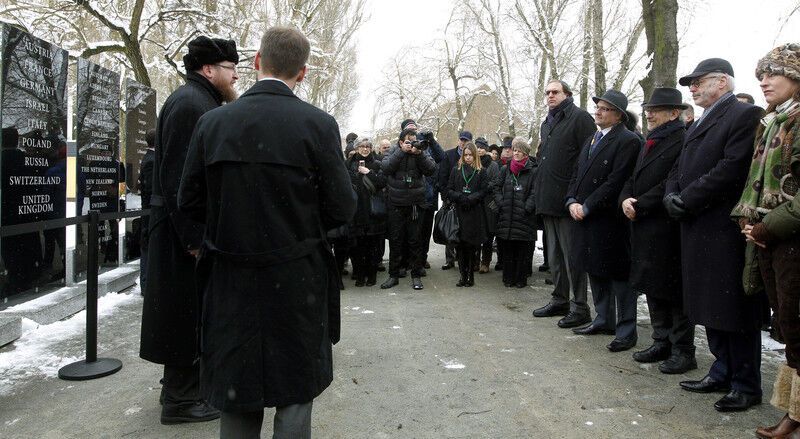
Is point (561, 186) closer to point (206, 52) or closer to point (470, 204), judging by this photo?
point (470, 204)

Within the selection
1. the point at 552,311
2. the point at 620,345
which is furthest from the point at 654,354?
the point at 552,311

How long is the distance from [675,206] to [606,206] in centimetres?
115

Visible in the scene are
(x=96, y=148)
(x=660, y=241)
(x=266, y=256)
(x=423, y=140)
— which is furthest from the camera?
(x=423, y=140)

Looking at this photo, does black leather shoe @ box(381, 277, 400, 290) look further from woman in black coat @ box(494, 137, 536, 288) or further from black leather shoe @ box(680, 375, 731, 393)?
black leather shoe @ box(680, 375, 731, 393)

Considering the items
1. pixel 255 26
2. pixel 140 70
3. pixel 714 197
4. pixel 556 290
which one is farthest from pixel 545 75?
pixel 714 197

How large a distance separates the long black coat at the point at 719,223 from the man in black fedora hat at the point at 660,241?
0.48m

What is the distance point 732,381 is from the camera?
3846mm

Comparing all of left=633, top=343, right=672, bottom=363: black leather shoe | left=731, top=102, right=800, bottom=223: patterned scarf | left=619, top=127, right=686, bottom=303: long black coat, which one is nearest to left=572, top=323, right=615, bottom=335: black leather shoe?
left=633, top=343, right=672, bottom=363: black leather shoe

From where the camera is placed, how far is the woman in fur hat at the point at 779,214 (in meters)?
3.07

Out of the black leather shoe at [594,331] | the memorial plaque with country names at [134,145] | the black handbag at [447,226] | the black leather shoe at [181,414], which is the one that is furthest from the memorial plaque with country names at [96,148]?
the black leather shoe at [594,331]

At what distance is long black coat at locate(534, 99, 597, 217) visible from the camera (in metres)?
6.02

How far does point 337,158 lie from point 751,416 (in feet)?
10.3

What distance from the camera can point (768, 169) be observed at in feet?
10.8

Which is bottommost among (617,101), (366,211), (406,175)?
(366,211)
